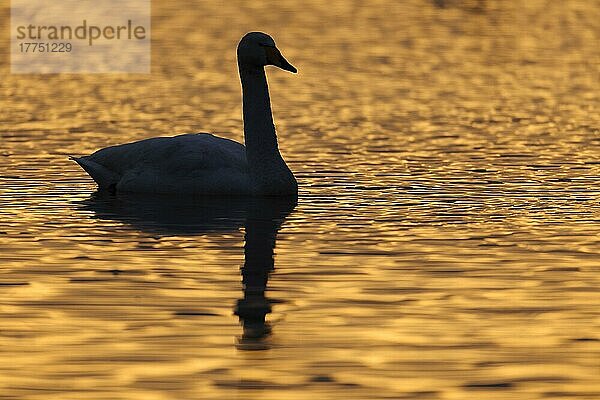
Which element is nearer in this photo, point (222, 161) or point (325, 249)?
point (325, 249)

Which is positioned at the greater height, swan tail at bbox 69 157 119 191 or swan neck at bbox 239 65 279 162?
swan neck at bbox 239 65 279 162

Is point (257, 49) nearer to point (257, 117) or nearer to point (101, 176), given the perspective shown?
point (257, 117)

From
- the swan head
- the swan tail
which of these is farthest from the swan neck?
the swan tail

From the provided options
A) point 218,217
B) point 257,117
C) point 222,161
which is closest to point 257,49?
point 257,117

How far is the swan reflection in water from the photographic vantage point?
56.3 ft

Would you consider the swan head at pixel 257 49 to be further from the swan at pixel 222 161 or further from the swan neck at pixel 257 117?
the swan neck at pixel 257 117

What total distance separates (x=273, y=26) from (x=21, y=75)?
12.6 m

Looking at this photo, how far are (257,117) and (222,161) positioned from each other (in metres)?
0.79

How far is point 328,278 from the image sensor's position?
16.4 metres

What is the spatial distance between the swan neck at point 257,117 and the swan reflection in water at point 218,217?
641 mm

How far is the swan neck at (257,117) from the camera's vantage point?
890 inches

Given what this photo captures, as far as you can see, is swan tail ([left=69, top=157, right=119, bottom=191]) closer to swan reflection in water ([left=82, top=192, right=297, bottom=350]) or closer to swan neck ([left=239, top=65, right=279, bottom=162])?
swan reflection in water ([left=82, top=192, right=297, bottom=350])

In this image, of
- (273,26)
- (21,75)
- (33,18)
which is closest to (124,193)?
(21,75)

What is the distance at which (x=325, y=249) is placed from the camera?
1814 centimetres
